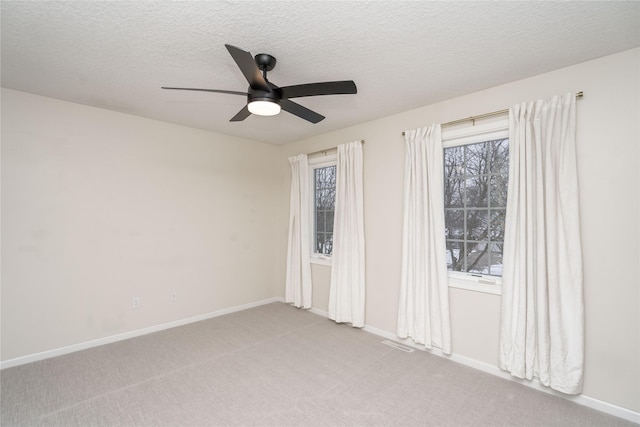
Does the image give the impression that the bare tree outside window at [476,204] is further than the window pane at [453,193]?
No

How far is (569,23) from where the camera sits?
185 centimetres

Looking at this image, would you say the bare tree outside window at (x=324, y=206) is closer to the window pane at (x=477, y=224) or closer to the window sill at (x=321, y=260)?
the window sill at (x=321, y=260)

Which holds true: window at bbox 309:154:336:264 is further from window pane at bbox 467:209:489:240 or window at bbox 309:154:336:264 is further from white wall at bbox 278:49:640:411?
white wall at bbox 278:49:640:411

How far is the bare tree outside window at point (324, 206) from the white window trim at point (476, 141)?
1.77m

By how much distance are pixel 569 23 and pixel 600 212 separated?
133 cm

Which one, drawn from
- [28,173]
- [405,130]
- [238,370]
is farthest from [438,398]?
[28,173]

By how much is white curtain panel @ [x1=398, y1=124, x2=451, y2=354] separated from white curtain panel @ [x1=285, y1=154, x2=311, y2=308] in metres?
1.60

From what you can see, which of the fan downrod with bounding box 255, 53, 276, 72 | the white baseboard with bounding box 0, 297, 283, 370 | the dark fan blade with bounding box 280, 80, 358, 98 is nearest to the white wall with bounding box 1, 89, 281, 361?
the white baseboard with bounding box 0, 297, 283, 370

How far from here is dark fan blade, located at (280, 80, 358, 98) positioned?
194 cm

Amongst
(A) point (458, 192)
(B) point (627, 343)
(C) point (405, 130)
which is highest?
(C) point (405, 130)

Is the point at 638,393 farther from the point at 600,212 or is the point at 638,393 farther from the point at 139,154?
the point at 139,154

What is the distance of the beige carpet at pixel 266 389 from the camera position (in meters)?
2.08

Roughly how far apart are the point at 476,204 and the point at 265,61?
2293 millimetres

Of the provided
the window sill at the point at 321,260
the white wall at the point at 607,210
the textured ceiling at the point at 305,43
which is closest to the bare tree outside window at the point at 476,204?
the white wall at the point at 607,210
